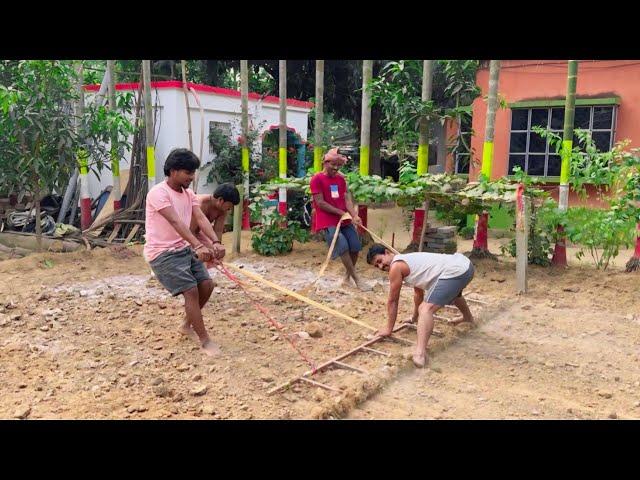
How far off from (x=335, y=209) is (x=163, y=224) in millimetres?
2566

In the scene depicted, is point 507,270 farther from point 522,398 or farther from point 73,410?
point 73,410

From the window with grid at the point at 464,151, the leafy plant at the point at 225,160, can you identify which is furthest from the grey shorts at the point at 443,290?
the leafy plant at the point at 225,160

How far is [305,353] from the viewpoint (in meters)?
4.66

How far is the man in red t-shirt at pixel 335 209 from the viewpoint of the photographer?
21.9 feet

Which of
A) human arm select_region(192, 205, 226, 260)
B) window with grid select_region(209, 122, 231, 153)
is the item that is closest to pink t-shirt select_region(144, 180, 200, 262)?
human arm select_region(192, 205, 226, 260)

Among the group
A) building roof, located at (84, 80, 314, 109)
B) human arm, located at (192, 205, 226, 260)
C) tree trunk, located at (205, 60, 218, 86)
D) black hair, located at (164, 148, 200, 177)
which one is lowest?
human arm, located at (192, 205, 226, 260)

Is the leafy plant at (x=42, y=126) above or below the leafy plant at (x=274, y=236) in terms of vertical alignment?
above

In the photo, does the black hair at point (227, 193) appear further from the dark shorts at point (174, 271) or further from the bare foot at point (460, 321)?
the bare foot at point (460, 321)

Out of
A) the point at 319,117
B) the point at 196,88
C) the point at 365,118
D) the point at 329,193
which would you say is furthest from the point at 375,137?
the point at 329,193

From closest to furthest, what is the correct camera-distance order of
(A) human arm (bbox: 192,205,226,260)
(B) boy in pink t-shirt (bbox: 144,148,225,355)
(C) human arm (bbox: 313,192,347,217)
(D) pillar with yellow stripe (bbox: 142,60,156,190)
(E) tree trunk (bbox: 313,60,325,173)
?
(B) boy in pink t-shirt (bbox: 144,148,225,355) < (A) human arm (bbox: 192,205,226,260) < (C) human arm (bbox: 313,192,347,217) < (E) tree trunk (bbox: 313,60,325,173) < (D) pillar with yellow stripe (bbox: 142,60,156,190)

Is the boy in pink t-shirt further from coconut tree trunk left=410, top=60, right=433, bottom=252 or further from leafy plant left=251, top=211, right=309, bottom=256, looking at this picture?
coconut tree trunk left=410, top=60, right=433, bottom=252

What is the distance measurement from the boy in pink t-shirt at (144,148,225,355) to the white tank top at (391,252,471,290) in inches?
59.1

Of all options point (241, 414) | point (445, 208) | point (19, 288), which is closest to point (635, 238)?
point (445, 208)

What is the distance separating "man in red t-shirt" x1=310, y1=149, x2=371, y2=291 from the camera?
6684mm
